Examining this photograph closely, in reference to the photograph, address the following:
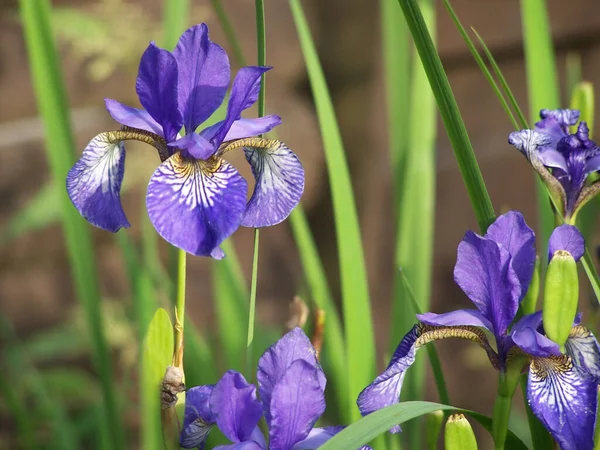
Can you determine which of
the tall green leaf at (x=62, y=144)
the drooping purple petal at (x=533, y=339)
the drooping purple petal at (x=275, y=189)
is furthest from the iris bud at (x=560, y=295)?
the tall green leaf at (x=62, y=144)

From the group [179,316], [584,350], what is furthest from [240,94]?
[584,350]

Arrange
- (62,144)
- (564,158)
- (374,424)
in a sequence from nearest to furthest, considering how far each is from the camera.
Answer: (374,424), (564,158), (62,144)

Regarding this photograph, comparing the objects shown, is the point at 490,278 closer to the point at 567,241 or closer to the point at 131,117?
the point at 567,241

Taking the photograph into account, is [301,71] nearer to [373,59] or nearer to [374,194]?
[373,59]

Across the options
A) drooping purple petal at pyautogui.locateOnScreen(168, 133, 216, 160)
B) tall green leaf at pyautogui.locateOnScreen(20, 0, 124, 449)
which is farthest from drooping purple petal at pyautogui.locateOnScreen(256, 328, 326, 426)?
tall green leaf at pyautogui.locateOnScreen(20, 0, 124, 449)

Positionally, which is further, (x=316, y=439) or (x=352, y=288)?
(x=352, y=288)

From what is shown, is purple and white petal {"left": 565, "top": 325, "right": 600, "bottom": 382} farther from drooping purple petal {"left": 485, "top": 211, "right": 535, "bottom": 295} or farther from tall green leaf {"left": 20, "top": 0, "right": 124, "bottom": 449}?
tall green leaf {"left": 20, "top": 0, "right": 124, "bottom": 449}

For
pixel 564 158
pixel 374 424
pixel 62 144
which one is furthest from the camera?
pixel 62 144
